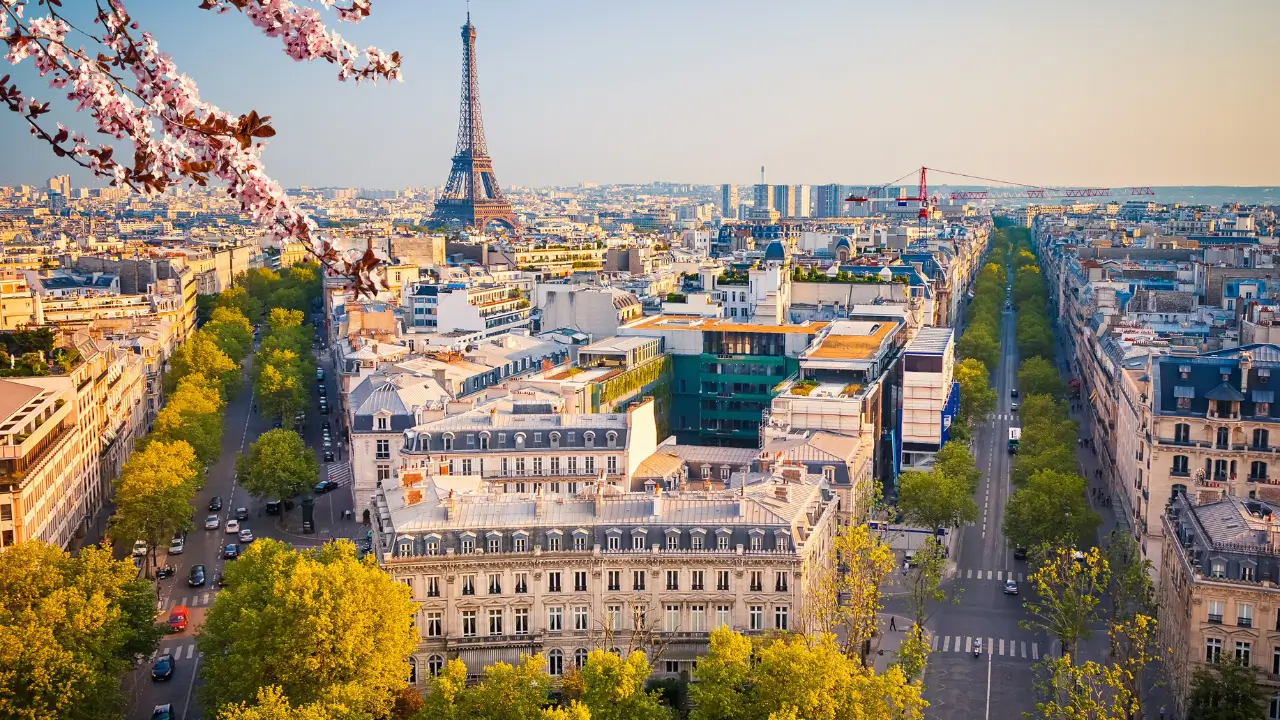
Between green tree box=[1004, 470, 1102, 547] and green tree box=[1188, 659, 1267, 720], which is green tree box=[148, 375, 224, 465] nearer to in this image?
green tree box=[1004, 470, 1102, 547]

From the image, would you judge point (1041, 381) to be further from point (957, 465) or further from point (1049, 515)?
point (1049, 515)

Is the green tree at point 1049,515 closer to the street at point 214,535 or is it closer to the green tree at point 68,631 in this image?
the street at point 214,535

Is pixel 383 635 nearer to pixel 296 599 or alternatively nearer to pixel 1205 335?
pixel 296 599

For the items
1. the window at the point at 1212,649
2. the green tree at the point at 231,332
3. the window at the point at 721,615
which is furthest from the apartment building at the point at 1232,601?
the green tree at the point at 231,332

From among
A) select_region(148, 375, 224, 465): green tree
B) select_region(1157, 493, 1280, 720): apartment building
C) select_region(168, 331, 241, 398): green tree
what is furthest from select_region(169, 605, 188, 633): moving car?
select_region(168, 331, 241, 398): green tree

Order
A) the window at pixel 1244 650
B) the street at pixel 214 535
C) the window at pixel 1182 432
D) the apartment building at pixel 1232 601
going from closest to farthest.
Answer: the apartment building at pixel 1232 601, the window at pixel 1244 650, the street at pixel 214 535, the window at pixel 1182 432

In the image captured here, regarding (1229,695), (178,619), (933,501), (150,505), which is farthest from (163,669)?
(1229,695)

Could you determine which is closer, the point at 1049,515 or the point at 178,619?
the point at 178,619
